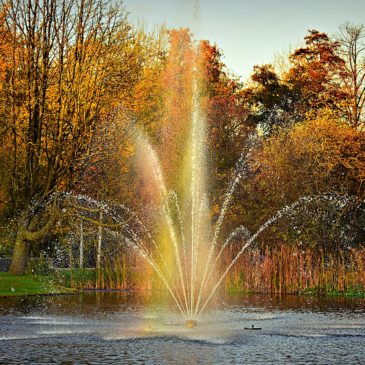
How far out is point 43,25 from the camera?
2842 cm

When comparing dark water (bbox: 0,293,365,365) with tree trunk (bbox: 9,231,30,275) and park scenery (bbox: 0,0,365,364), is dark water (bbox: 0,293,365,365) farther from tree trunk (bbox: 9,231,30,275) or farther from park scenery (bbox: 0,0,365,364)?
tree trunk (bbox: 9,231,30,275)

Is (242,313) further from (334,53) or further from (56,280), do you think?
(334,53)

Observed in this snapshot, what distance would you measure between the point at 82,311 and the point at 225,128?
19.0 meters

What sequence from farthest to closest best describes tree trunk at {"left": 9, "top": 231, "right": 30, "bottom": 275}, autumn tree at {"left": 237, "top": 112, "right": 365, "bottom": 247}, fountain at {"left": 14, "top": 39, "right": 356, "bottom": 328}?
autumn tree at {"left": 237, "top": 112, "right": 365, "bottom": 247}, tree trunk at {"left": 9, "top": 231, "right": 30, "bottom": 275}, fountain at {"left": 14, "top": 39, "right": 356, "bottom": 328}

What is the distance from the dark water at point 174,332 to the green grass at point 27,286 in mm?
1999

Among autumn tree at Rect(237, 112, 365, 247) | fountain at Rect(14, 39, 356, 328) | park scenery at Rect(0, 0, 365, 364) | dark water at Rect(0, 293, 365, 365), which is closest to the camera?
dark water at Rect(0, 293, 365, 365)

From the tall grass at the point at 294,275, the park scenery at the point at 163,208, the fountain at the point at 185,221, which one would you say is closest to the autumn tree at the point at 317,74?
the park scenery at the point at 163,208

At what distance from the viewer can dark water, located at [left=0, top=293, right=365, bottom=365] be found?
40.8 ft

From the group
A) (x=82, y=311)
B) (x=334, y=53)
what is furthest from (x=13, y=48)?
(x=334, y=53)

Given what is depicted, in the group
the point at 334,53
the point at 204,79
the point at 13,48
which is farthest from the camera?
the point at 334,53

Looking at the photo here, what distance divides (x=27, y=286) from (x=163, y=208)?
8.48 m

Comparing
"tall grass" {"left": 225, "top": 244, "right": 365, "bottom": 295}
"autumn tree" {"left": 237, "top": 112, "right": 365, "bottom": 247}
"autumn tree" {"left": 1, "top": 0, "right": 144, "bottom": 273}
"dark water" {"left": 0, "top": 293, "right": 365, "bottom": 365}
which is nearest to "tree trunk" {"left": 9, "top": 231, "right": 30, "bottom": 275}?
"autumn tree" {"left": 1, "top": 0, "right": 144, "bottom": 273}

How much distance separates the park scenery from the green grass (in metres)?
0.08

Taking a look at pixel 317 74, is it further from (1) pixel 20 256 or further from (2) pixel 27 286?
(2) pixel 27 286
